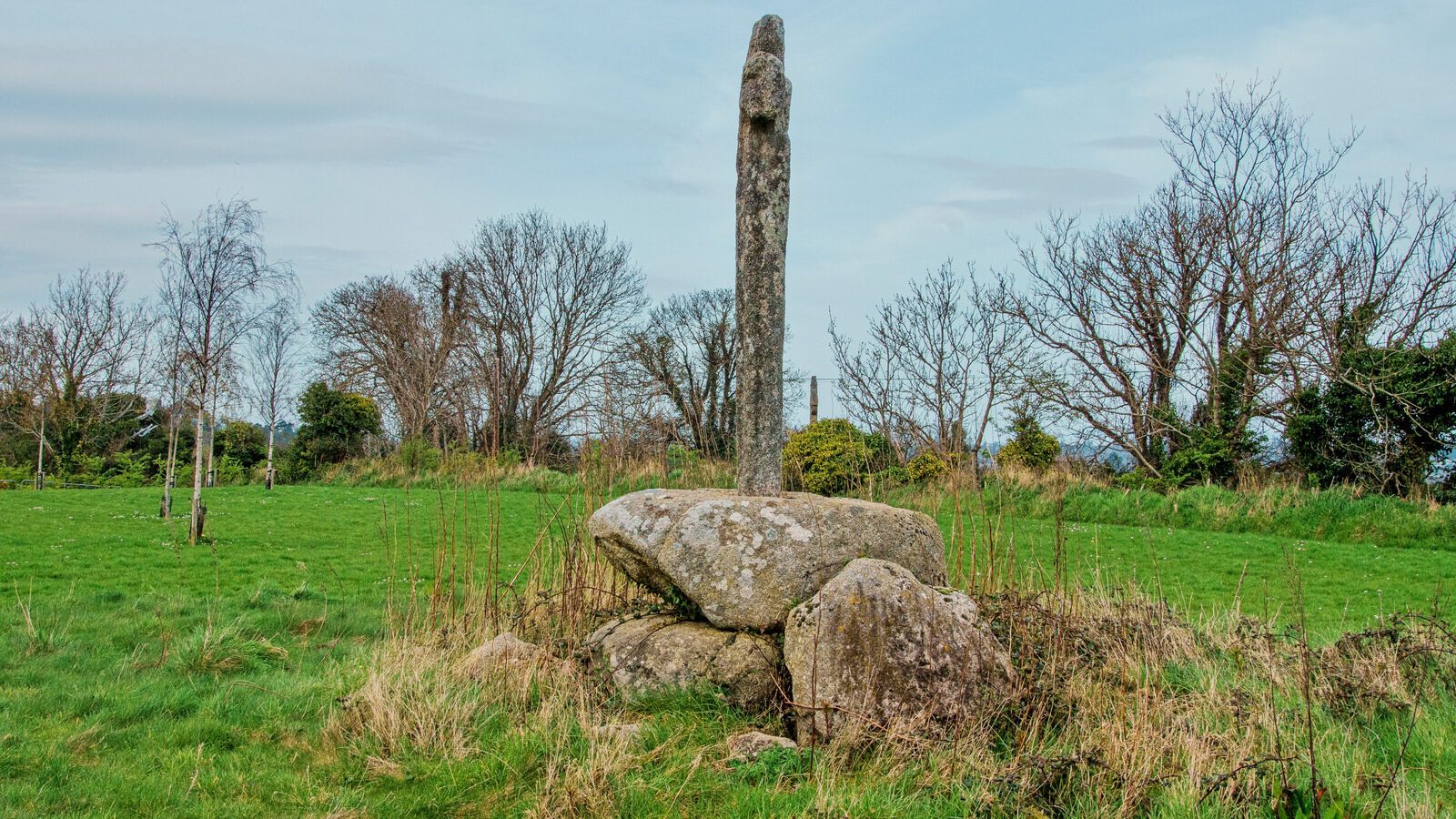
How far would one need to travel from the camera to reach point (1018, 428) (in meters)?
22.3

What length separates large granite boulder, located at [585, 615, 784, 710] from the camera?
4898 mm

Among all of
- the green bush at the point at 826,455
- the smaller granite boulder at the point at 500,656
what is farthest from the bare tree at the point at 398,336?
the smaller granite boulder at the point at 500,656

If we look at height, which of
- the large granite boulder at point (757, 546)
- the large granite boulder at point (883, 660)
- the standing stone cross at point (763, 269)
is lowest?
the large granite boulder at point (883, 660)

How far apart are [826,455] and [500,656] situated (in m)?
13.7

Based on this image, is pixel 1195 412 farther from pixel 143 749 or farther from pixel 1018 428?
pixel 143 749

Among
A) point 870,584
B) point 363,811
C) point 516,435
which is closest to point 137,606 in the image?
point 363,811

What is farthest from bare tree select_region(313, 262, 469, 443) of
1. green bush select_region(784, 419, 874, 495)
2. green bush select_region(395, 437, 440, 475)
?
green bush select_region(784, 419, 874, 495)

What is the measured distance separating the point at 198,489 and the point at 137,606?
5.28 metres

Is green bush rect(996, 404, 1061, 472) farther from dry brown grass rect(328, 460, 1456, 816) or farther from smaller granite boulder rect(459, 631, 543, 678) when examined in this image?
smaller granite boulder rect(459, 631, 543, 678)

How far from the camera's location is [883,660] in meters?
4.36

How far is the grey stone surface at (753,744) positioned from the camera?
4145 millimetres

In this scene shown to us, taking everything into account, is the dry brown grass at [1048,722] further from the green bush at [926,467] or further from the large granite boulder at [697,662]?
the green bush at [926,467]

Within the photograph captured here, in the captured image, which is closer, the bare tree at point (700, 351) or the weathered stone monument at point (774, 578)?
the weathered stone monument at point (774, 578)

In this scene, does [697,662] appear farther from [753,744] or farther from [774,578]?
[753,744]
